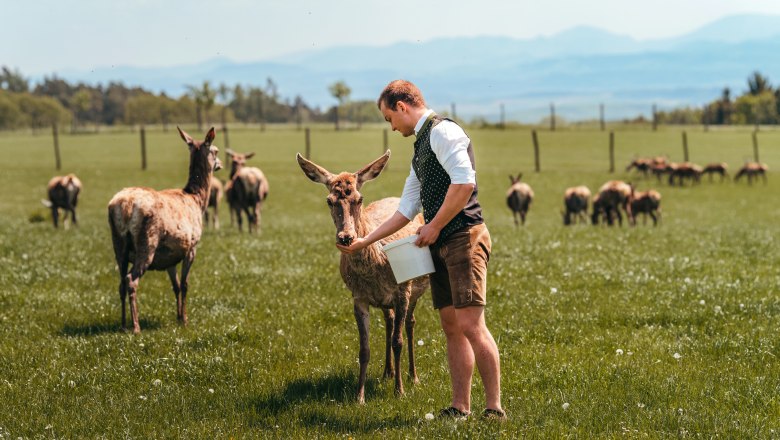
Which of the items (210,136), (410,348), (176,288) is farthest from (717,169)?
(410,348)

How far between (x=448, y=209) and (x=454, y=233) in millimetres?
317

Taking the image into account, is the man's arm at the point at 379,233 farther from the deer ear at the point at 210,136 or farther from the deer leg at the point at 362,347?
the deer ear at the point at 210,136

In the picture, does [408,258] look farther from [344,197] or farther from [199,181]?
[199,181]

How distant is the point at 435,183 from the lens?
6.46 metres

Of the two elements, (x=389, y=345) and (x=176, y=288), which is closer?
(x=389, y=345)

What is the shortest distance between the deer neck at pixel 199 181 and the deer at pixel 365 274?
4.38 meters

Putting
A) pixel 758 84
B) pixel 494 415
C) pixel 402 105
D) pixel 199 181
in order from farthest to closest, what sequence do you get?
pixel 758 84
pixel 199 181
pixel 494 415
pixel 402 105

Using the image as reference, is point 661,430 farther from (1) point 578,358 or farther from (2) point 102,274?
(2) point 102,274

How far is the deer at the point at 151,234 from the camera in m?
10.1

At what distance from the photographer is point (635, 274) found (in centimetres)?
1341

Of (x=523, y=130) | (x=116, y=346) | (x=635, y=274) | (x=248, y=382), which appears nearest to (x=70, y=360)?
(x=116, y=346)

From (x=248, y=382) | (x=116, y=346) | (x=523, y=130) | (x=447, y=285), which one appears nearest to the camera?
(x=447, y=285)

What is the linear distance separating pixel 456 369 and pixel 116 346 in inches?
178

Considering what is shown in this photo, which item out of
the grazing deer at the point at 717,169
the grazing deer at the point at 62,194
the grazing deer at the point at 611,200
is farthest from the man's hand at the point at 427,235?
the grazing deer at the point at 717,169
